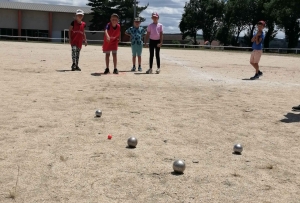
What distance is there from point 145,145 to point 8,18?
201ft

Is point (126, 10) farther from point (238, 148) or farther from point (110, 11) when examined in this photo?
point (238, 148)

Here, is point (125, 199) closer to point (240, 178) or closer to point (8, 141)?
point (240, 178)

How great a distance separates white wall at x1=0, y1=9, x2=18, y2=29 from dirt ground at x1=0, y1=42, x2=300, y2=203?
183ft

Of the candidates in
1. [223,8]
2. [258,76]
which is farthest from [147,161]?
[223,8]

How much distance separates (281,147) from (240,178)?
129cm

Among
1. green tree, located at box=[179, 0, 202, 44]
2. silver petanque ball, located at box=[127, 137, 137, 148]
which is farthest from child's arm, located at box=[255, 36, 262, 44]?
green tree, located at box=[179, 0, 202, 44]

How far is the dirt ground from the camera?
3303 millimetres

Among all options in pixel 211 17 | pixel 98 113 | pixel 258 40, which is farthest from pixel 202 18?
pixel 98 113

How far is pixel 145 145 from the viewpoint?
4.55 meters

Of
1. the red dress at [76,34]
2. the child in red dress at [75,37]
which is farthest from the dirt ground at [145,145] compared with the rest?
the red dress at [76,34]

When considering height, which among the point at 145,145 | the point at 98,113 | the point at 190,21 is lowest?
the point at 145,145

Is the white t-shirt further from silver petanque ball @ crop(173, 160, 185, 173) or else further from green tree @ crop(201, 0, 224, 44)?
green tree @ crop(201, 0, 224, 44)

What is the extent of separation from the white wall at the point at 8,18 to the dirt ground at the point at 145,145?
183ft

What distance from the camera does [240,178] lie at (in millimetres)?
3654
